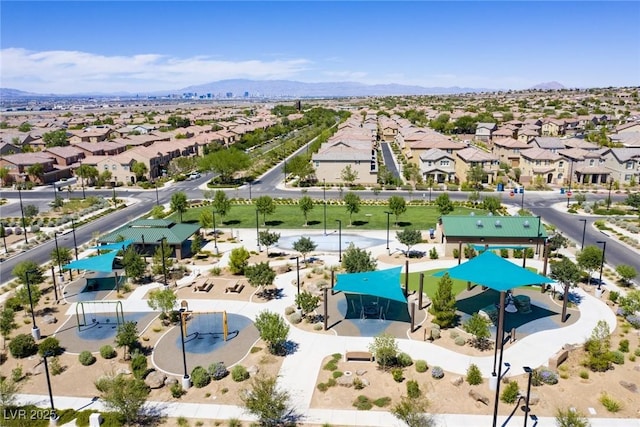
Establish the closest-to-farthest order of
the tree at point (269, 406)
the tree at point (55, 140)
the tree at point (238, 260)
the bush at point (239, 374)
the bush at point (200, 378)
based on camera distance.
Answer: the tree at point (269, 406)
the bush at point (200, 378)
the bush at point (239, 374)
the tree at point (238, 260)
the tree at point (55, 140)

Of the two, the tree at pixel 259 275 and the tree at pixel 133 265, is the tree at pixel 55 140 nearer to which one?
the tree at pixel 133 265

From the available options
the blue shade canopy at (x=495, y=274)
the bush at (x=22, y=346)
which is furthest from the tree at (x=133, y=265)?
the blue shade canopy at (x=495, y=274)

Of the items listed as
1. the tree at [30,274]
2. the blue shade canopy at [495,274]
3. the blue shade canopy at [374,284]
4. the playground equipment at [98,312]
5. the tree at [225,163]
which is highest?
the tree at [225,163]

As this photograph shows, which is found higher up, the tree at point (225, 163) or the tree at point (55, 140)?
the tree at point (55, 140)

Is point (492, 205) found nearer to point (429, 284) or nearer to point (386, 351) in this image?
point (429, 284)

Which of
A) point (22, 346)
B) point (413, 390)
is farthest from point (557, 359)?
point (22, 346)

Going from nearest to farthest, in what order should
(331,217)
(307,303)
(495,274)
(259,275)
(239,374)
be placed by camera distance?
1. (239,374)
2. (495,274)
3. (307,303)
4. (259,275)
5. (331,217)
